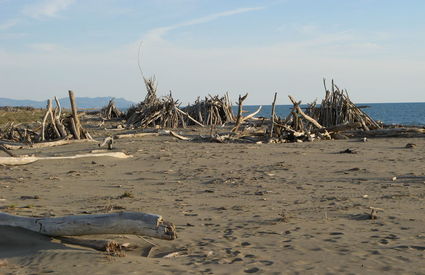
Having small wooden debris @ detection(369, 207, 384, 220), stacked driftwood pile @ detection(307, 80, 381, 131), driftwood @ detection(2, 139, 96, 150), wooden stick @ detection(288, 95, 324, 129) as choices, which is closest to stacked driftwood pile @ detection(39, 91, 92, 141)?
driftwood @ detection(2, 139, 96, 150)

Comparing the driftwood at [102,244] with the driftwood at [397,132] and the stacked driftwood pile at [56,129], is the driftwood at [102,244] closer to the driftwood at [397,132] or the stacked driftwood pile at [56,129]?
the stacked driftwood pile at [56,129]

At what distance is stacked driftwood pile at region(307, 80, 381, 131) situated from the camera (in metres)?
17.5

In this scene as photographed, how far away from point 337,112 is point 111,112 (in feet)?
52.6

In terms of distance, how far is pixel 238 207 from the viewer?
6254 mm

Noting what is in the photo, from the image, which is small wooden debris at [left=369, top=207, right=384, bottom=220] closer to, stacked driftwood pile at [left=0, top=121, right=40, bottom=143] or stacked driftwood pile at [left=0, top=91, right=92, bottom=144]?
stacked driftwood pile at [left=0, top=91, right=92, bottom=144]

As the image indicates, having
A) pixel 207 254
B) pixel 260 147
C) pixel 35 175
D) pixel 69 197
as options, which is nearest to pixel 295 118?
pixel 260 147

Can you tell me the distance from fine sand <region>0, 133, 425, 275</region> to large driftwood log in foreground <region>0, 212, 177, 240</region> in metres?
0.10

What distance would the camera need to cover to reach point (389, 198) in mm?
6492

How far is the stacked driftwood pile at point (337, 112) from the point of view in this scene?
1753 centimetres

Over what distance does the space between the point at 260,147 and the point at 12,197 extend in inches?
286

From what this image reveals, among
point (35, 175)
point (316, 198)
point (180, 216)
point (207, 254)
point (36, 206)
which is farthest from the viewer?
point (35, 175)

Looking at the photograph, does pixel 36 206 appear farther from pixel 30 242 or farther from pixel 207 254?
pixel 207 254

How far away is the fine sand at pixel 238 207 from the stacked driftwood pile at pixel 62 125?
3.45m

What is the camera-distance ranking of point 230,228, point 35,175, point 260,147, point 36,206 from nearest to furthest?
point 230,228 < point 36,206 < point 35,175 < point 260,147
